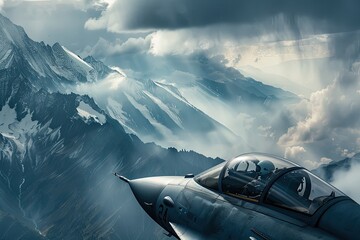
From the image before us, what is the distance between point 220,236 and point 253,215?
143cm

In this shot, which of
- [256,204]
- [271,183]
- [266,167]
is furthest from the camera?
[266,167]

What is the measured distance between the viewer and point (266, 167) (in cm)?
1463

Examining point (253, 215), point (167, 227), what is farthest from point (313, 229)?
point (167, 227)

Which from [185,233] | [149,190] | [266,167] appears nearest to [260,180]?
[266,167]

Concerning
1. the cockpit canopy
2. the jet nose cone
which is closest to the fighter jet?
the cockpit canopy

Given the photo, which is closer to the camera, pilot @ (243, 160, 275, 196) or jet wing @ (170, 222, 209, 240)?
pilot @ (243, 160, 275, 196)

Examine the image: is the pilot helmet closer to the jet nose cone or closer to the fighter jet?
the fighter jet

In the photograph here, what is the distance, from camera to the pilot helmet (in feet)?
47.3

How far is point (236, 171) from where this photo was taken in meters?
15.6

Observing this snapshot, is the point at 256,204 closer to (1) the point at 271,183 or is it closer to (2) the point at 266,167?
(1) the point at 271,183

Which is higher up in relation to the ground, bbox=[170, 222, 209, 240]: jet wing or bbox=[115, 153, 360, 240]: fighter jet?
bbox=[115, 153, 360, 240]: fighter jet

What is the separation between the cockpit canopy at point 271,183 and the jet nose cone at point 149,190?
289 centimetres

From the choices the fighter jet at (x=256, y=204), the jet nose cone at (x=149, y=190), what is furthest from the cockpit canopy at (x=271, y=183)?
the jet nose cone at (x=149, y=190)

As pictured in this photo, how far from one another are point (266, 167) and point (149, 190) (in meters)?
6.38
